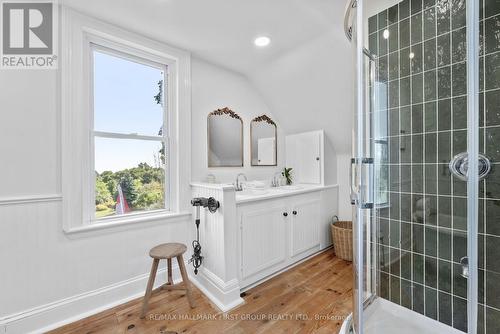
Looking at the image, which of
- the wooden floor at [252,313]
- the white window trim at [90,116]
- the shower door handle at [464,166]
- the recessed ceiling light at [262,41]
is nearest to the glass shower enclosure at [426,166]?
the shower door handle at [464,166]

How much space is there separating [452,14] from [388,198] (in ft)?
3.84

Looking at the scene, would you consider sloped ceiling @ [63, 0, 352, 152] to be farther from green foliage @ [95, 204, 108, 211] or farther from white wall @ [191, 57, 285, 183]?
green foliage @ [95, 204, 108, 211]

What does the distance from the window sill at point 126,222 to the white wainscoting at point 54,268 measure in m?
0.03

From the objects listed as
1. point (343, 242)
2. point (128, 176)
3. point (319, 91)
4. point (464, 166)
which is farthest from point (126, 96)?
point (343, 242)

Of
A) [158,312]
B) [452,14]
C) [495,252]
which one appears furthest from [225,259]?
[452,14]

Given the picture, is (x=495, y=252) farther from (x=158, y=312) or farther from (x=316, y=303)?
(x=158, y=312)

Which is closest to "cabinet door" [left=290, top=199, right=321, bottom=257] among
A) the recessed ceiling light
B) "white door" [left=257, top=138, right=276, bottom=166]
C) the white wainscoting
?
"white door" [left=257, top=138, right=276, bottom=166]

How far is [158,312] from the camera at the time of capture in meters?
1.73

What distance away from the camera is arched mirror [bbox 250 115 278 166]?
9.73ft

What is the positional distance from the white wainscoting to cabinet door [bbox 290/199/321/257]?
1532 millimetres

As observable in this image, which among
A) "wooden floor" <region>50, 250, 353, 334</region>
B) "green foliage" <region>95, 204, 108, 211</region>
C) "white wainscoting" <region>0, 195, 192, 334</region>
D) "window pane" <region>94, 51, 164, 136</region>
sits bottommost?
"wooden floor" <region>50, 250, 353, 334</region>

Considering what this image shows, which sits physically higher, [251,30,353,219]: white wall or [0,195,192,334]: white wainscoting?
[251,30,353,219]: white wall

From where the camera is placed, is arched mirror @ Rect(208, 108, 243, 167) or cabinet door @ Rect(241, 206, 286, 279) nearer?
cabinet door @ Rect(241, 206, 286, 279)

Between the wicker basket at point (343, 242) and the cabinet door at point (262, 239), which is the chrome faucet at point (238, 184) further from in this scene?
the wicker basket at point (343, 242)
